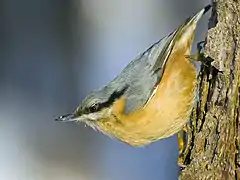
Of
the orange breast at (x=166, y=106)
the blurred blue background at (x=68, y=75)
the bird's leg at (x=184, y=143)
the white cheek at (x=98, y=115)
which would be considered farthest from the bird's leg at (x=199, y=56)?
the blurred blue background at (x=68, y=75)

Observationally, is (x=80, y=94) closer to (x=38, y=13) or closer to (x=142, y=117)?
(x=38, y=13)

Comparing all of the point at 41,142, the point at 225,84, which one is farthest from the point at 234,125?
the point at 41,142

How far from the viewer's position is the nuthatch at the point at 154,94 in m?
2.36

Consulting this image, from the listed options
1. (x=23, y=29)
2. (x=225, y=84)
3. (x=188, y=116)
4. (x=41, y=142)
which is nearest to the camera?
(x=225, y=84)

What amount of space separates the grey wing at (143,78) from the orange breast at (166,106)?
0.02 metres

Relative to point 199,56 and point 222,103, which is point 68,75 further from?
point 222,103

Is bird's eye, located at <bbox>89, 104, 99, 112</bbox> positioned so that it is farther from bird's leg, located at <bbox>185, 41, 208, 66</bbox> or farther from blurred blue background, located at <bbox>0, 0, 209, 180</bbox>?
blurred blue background, located at <bbox>0, 0, 209, 180</bbox>

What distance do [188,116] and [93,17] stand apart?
7.11 ft

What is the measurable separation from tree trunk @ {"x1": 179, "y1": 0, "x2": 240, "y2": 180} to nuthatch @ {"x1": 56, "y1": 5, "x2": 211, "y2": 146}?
271 millimetres

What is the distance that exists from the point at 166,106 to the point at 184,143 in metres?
0.16

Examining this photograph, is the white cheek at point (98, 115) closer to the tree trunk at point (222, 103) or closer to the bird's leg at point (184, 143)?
the bird's leg at point (184, 143)

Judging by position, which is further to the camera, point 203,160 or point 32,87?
point 32,87

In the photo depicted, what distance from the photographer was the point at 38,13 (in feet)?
14.3

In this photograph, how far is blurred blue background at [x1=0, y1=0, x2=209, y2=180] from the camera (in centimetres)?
386
